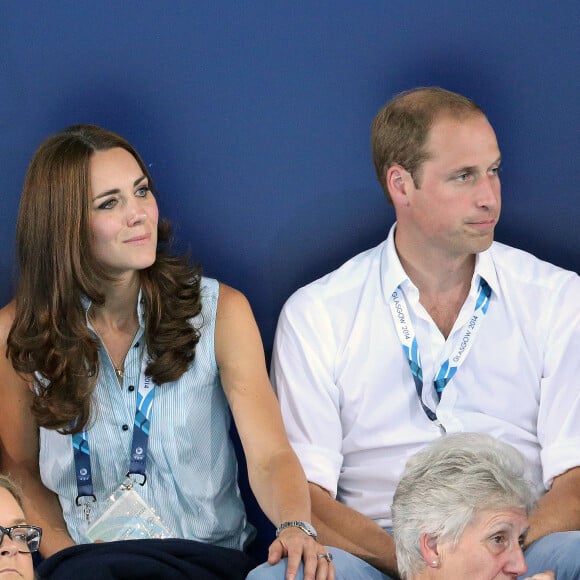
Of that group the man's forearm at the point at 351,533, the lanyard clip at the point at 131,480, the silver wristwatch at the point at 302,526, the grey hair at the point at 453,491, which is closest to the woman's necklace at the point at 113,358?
the lanyard clip at the point at 131,480

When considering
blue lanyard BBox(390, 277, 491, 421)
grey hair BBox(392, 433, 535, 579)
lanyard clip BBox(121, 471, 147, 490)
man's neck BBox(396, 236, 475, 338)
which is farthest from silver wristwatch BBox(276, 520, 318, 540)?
man's neck BBox(396, 236, 475, 338)

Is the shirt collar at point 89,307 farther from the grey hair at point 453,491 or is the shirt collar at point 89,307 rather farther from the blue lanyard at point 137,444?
the grey hair at point 453,491

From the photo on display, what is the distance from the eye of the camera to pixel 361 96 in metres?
4.08

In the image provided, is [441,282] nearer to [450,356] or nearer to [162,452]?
[450,356]

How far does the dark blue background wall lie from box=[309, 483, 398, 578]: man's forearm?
86 cm

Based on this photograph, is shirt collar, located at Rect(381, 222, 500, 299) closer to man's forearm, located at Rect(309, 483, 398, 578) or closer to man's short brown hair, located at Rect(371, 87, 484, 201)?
man's short brown hair, located at Rect(371, 87, 484, 201)

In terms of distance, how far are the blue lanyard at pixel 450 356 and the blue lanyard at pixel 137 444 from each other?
0.79 meters

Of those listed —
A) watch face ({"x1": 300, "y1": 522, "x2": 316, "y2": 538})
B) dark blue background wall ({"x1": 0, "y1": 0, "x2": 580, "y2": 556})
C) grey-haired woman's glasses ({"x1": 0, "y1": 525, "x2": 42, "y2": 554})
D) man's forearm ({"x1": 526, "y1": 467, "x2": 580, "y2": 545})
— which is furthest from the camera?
dark blue background wall ({"x1": 0, "y1": 0, "x2": 580, "y2": 556})

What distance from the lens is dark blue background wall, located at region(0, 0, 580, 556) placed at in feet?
13.3

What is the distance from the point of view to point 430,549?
2.92 metres

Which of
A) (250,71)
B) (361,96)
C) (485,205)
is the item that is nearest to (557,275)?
(485,205)

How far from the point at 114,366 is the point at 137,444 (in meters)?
0.24

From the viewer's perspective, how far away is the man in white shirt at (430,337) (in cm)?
373

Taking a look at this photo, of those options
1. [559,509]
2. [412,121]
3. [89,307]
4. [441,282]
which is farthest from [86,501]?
[412,121]
